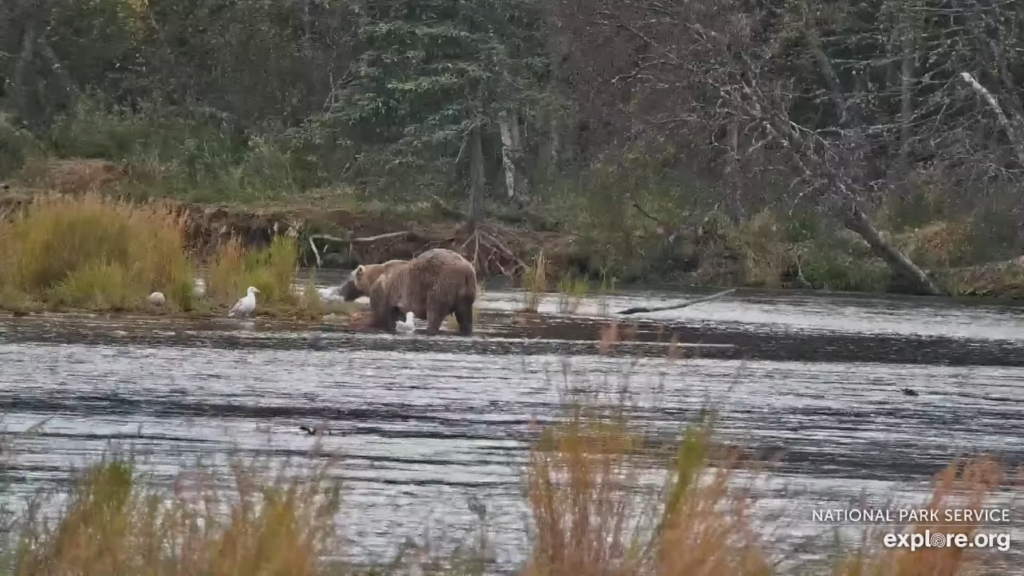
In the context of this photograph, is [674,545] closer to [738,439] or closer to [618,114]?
[738,439]

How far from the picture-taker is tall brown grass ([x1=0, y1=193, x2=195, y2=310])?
17.0 meters

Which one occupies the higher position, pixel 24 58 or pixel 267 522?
pixel 24 58

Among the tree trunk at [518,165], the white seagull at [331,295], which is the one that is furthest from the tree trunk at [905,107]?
the white seagull at [331,295]

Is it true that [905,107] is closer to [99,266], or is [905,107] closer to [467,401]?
[99,266]

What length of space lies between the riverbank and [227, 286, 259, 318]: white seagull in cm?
1171

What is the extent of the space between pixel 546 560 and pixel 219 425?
15.3ft

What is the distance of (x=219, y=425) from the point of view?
30.9 feet

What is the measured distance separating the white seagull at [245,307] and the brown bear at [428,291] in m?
1.18

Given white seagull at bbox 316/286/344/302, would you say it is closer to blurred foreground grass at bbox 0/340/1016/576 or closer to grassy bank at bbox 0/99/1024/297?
grassy bank at bbox 0/99/1024/297

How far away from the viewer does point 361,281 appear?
18578 millimetres

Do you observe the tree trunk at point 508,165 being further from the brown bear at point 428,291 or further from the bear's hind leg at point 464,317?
the bear's hind leg at point 464,317

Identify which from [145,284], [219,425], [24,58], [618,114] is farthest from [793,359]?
[24,58]

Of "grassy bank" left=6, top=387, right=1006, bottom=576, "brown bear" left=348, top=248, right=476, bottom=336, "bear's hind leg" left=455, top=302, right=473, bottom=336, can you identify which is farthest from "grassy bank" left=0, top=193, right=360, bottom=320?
"grassy bank" left=6, top=387, right=1006, bottom=576

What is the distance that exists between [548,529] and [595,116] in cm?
3074
